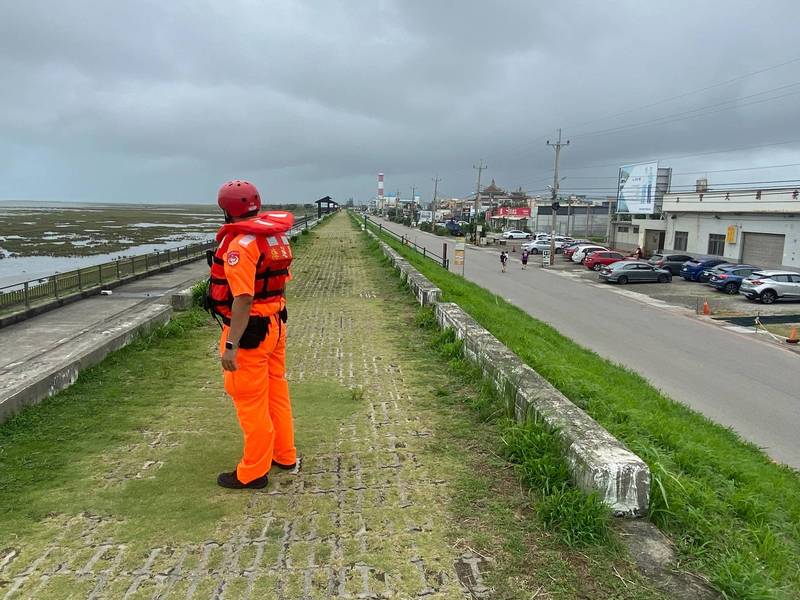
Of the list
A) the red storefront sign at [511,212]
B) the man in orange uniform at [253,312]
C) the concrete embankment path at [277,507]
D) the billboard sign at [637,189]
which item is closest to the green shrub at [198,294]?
the concrete embankment path at [277,507]

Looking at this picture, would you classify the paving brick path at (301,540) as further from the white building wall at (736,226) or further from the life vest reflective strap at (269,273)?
the white building wall at (736,226)

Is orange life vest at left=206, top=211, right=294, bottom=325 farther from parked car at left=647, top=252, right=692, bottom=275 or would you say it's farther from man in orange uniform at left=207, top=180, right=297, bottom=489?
parked car at left=647, top=252, right=692, bottom=275

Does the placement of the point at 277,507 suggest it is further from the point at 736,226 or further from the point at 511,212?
the point at 511,212

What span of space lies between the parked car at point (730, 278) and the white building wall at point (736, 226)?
198 inches

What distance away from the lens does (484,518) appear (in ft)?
10.5

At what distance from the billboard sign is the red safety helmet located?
5040 cm

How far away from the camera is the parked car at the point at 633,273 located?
31.1m

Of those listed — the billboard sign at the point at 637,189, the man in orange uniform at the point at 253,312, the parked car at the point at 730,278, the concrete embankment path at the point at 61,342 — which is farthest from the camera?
the billboard sign at the point at 637,189

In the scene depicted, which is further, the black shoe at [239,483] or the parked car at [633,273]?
the parked car at [633,273]

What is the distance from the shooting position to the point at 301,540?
2.99 meters

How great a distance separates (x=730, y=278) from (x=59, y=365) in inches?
Result: 1159

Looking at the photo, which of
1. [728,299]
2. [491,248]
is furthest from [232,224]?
[491,248]

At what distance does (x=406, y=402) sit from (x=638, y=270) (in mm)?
29476

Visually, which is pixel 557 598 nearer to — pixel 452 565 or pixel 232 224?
pixel 452 565
